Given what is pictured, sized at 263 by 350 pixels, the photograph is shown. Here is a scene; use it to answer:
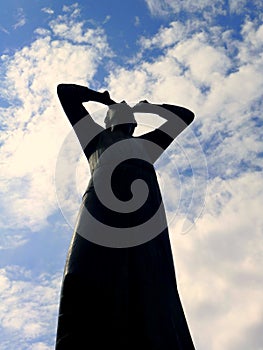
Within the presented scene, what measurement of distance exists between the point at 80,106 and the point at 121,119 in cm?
71

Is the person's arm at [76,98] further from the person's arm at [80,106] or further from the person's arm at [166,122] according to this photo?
the person's arm at [166,122]

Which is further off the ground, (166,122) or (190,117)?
(190,117)

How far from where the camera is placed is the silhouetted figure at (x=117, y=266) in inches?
266

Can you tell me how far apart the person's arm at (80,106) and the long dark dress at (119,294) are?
1.30 m

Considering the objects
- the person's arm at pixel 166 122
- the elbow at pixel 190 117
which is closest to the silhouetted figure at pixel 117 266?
the person's arm at pixel 166 122

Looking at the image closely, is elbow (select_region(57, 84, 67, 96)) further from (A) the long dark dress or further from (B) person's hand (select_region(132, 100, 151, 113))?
(A) the long dark dress

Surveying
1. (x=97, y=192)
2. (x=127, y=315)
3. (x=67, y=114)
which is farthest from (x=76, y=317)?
(x=67, y=114)

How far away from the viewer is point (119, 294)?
708 centimetres

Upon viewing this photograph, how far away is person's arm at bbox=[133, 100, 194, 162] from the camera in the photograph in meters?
9.70

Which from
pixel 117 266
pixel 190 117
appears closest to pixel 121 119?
pixel 190 117

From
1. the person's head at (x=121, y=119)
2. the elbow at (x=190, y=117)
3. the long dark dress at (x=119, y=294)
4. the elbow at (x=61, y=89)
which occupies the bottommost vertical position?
the long dark dress at (x=119, y=294)

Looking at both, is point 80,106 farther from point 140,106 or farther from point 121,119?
point 140,106

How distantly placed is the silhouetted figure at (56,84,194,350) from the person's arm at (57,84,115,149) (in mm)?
16

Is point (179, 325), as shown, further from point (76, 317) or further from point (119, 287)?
point (76, 317)
